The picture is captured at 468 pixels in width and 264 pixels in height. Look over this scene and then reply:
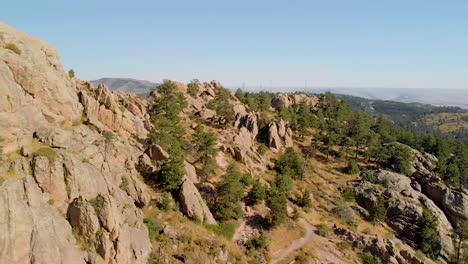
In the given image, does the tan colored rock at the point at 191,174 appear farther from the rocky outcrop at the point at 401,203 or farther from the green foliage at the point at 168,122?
the rocky outcrop at the point at 401,203

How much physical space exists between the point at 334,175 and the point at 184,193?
66599mm

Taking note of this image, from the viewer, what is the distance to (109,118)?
3238 inches

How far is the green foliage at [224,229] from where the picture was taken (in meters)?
72.4

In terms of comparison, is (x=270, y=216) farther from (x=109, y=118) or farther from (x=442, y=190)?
(x=442, y=190)

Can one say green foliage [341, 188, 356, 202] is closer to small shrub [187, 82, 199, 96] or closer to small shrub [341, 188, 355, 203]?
small shrub [341, 188, 355, 203]

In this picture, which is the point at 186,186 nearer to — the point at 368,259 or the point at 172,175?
the point at 172,175

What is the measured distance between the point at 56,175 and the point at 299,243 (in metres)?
51.6

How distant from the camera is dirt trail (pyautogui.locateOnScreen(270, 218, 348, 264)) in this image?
7456 centimetres

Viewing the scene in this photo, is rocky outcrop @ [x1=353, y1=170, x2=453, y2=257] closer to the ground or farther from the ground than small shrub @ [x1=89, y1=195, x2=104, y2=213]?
closer to the ground

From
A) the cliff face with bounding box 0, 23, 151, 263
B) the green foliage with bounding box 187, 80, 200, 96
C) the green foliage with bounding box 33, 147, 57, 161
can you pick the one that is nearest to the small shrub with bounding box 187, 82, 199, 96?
the green foliage with bounding box 187, 80, 200, 96

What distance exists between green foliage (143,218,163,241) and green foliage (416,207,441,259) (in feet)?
234

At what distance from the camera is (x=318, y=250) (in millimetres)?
77625

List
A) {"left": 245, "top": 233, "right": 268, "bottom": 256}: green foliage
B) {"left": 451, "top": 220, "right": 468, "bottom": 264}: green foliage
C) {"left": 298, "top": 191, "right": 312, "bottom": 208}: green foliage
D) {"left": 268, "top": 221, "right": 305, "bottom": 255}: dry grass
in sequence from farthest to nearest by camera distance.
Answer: {"left": 298, "top": 191, "right": 312, "bottom": 208}: green foliage
{"left": 451, "top": 220, "right": 468, "bottom": 264}: green foliage
{"left": 268, "top": 221, "right": 305, "bottom": 255}: dry grass
{"left": 245, "top": 233, "right": 268, "bottom": 256}: green foliage

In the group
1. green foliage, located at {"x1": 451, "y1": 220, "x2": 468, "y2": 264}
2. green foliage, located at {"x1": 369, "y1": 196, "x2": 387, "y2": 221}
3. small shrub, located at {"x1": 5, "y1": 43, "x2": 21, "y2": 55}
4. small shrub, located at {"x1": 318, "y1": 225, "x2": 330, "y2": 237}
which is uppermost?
small shrub, located at {"x1": 5, "y1": 43, "x2": 21, "y2": 55}
